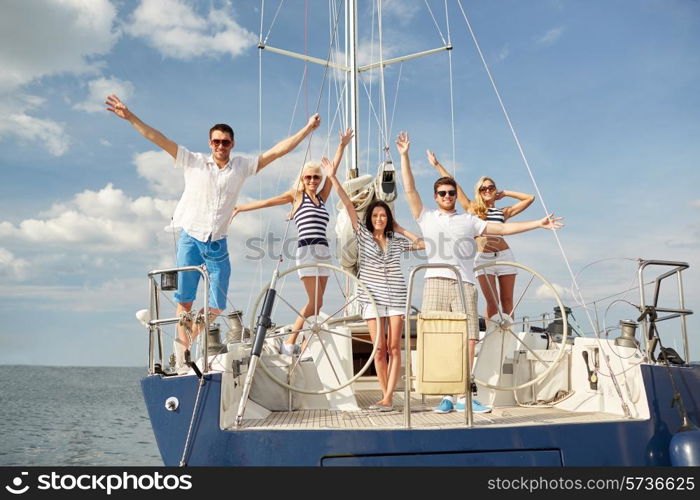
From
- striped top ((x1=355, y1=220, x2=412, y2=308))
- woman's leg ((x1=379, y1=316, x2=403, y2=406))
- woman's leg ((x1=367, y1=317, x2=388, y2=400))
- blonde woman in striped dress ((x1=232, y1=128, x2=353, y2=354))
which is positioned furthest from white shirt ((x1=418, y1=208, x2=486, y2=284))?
blonde woman in striped dress ((x1=232, y1=128, x2=353, y2=354))

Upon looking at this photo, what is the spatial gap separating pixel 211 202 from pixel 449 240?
2.15m

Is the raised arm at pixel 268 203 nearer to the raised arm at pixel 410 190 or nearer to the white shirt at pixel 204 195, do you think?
the white shirt at pixel 204 195

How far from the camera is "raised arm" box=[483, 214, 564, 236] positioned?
5.19 metres

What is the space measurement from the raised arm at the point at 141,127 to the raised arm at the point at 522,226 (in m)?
2.91

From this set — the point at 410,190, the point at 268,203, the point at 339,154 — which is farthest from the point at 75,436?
the point at 410,190

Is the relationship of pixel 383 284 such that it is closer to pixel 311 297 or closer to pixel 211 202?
pixel 311 297

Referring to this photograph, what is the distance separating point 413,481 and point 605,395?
7.18ft

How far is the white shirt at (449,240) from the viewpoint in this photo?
16.6 ft

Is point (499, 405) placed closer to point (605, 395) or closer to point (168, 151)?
point (605, 395)

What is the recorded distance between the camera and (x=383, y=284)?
5094 millimetres

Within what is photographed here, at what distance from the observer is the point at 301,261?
5.82 meters

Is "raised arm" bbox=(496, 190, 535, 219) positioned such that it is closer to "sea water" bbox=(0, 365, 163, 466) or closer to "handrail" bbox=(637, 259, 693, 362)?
"handrail" bbox=(637, 259, 693, 362)

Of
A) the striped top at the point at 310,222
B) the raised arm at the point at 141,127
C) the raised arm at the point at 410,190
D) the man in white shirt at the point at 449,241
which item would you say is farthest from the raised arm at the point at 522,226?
the raised arm at the point at 141,127

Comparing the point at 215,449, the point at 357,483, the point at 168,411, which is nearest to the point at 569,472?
the point at 357,483
